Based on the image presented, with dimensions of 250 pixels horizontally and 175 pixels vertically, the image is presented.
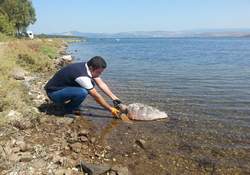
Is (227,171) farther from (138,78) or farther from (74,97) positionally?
(138,78)

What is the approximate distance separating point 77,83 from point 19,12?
218ft

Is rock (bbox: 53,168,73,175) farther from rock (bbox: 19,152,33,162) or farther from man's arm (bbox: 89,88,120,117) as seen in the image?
man's arm (bbox: 89,88,120,117)

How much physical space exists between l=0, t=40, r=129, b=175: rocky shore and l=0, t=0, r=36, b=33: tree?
2448 inches

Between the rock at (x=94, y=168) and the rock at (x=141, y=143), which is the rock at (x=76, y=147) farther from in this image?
the rock at (x=141, y=143)

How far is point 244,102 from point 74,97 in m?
6.75

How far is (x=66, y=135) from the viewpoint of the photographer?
30.0 feet

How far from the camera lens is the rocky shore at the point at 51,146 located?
22.5ft

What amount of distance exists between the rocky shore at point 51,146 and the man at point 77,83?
649 mm

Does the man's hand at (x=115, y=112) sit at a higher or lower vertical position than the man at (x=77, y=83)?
lower

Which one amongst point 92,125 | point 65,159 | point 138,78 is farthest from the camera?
point 138,78

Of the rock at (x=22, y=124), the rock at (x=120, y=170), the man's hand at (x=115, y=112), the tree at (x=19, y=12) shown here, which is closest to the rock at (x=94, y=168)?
the rock at (x=120, y=170)

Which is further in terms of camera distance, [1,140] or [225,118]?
[225,118]

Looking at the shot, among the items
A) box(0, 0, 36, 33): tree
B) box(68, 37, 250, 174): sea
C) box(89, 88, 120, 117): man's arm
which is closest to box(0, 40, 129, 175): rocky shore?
box(89, 88, 120, 117): man's arm

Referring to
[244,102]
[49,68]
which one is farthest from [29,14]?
[244,102]
